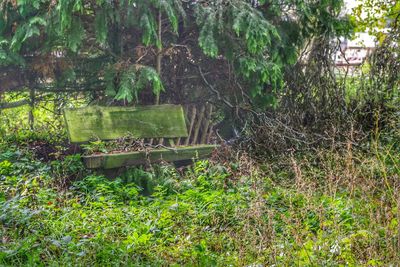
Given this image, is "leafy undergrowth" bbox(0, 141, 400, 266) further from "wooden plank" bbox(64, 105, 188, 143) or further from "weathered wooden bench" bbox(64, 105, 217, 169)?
"wooden plank" bbox(64, 105, 188, 143)

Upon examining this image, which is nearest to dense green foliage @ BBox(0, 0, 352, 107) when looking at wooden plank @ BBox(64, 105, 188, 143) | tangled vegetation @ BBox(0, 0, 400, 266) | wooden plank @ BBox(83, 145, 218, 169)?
tangled vegetation @ BBox(0, 0, 400, 266)

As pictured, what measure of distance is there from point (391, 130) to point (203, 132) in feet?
10.4

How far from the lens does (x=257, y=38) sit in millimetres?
7703

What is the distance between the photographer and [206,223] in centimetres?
516

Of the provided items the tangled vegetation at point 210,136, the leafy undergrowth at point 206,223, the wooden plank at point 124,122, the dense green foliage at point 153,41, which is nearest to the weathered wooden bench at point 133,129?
the wooden plank at point 124,122

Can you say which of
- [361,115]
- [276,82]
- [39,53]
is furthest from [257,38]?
[39,53]

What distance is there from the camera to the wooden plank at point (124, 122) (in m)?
7.37

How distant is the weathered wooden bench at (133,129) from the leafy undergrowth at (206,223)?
1.98 ft

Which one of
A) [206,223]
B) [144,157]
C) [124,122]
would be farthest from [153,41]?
[206,223]

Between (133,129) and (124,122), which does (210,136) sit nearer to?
(133,129)

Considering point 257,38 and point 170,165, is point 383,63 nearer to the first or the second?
point 257,38

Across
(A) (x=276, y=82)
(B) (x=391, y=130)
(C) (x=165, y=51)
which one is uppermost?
(C) (x=165, y=51)

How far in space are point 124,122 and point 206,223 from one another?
9.93 ft

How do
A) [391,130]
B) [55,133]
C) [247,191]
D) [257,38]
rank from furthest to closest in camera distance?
[55,133] → [257,38] → [391,130] → [247,191]
